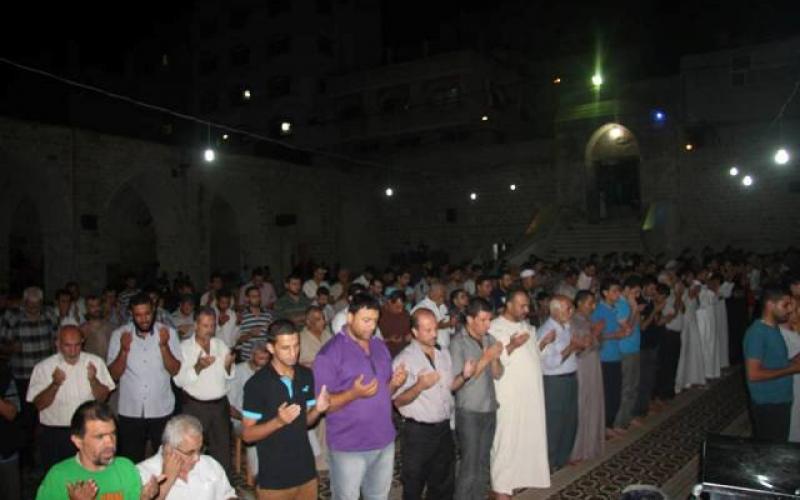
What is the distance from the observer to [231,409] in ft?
18.8

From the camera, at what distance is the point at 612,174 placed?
25.0 m

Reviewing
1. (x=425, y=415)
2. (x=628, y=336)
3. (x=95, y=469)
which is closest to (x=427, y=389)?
(x=425, y=415)

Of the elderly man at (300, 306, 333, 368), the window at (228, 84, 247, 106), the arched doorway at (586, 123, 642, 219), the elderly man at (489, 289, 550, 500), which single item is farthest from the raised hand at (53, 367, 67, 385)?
the window at (228, 84, 247, 106)

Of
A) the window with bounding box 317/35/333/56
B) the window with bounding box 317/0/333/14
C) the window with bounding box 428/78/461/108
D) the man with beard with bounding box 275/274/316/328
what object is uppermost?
the window with bounding box 317/0/333/14

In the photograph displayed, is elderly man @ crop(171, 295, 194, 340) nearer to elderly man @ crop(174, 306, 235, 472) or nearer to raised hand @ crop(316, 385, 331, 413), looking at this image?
elderly man @ crop(174, 306, 235, 472)

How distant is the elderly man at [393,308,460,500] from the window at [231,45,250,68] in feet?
110

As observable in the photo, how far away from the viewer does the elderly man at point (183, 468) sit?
9.94ft

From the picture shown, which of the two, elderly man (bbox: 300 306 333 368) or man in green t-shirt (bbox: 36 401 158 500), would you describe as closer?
man in green t-shirt (bbox: 36 401 158 500)

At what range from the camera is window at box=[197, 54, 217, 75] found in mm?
35812

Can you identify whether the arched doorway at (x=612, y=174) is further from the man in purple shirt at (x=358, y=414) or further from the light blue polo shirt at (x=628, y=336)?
the man in purple shirt at (x=358, y=414)

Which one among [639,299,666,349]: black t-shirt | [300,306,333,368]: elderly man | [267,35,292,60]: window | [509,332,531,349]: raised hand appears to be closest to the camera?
[509,332,531,349]: raised hand

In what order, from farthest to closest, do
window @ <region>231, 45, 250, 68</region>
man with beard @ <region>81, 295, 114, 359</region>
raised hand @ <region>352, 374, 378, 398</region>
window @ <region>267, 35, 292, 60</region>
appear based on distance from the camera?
window @ <region>231, 45, 250, 68</region>
window @ <region>267, 35, 292, 60</region>
man with beard @ <region>81, 295, 114, 359</region>
raised hand @ <region>352, 374, 378, 398</region>

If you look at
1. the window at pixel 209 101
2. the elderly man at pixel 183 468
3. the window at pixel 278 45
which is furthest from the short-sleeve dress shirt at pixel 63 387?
the window at pixel 209 101

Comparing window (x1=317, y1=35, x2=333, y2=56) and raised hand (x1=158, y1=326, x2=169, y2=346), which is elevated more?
window (x1=317, y1=35, x2=333, y2=56)
